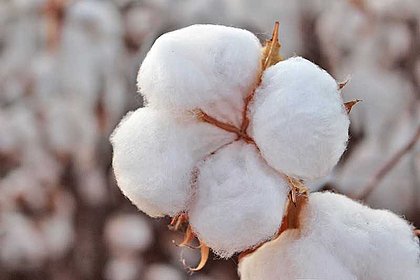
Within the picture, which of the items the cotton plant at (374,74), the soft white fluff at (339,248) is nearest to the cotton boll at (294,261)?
the soft white fluff at (339,248)

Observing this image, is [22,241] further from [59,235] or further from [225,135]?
[225,135]

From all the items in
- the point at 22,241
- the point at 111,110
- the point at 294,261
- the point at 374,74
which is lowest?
the point at 22,241

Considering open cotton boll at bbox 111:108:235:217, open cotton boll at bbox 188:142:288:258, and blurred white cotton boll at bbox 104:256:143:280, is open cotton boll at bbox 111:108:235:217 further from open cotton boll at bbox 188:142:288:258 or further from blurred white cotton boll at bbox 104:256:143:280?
blurred white cotton boll at bbox 104:256:143:280

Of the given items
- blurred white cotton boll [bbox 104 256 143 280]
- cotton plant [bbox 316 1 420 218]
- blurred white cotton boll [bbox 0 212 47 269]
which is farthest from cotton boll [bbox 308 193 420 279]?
blurred white cotton boll [bbox 0 212 47 269]

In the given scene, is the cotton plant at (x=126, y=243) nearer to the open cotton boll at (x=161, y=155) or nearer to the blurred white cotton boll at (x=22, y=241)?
the blurred white cotton boll at (x=22, y=241)

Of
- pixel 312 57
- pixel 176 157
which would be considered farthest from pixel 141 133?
pixel 312 57

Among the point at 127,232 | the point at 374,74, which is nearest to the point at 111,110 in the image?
the point at 127,232
